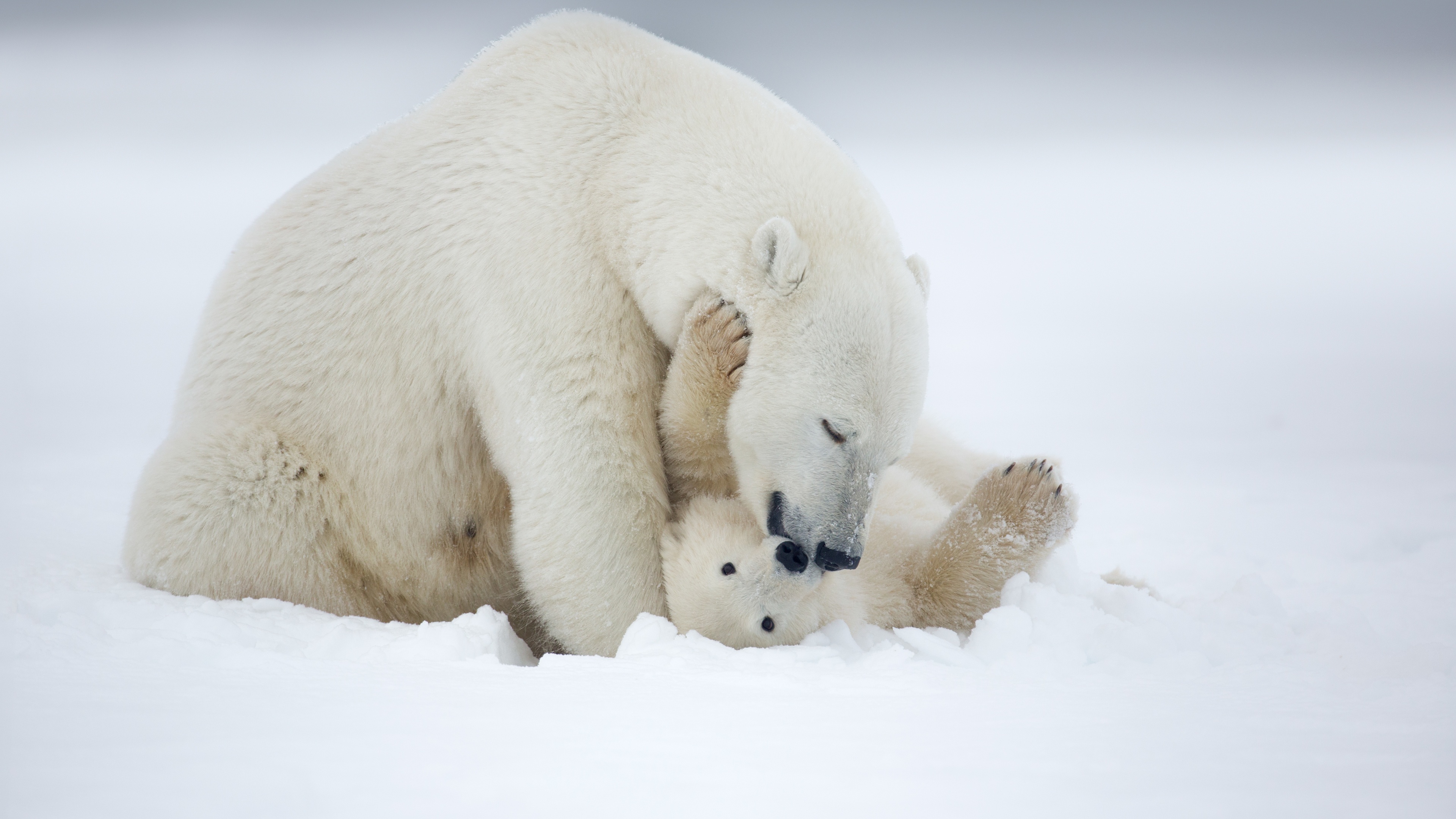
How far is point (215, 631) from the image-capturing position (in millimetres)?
2385

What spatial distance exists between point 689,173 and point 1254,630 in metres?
2.00

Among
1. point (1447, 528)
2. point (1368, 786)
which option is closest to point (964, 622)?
point (1368, 786)

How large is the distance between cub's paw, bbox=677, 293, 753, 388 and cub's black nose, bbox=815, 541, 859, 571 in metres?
0.50

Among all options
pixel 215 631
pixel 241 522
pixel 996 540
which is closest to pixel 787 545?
pixel 996 540

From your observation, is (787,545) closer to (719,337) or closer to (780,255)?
(719,337)

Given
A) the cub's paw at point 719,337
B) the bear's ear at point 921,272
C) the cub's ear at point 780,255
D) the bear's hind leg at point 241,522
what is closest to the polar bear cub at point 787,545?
the cub's paw at point 719,337

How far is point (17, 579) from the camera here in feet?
9.15

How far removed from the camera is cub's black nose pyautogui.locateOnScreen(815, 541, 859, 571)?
261cm

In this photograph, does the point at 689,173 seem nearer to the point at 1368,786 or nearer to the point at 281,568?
the point at 281,568

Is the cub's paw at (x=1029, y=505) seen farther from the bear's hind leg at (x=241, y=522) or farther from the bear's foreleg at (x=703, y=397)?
the bear's hind leg at (x=241, y=522)

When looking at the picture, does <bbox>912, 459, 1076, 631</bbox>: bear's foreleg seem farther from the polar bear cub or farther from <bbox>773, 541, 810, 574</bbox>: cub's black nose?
<bbox>773, 541, 810, 574</bbox>: cub's black nose

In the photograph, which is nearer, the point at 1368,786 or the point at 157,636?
the point at 1368,786

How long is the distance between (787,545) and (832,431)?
1.05ft

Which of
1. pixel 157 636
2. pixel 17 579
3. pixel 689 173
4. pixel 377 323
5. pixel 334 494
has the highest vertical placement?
pixel 689 173
